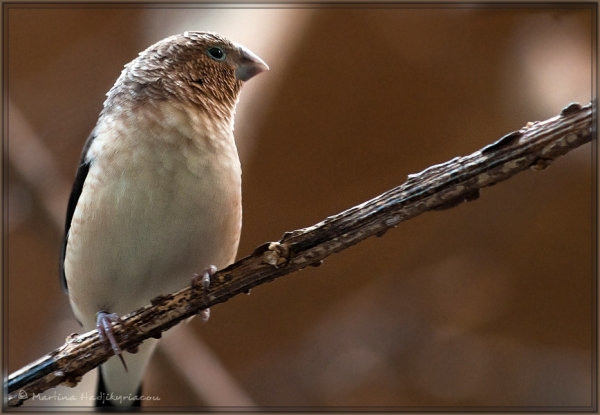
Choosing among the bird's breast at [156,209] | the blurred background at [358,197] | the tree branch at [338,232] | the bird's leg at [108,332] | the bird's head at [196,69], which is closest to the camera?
the tree branch at [338,232]

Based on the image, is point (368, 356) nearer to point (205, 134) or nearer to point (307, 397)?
point (307, 397)

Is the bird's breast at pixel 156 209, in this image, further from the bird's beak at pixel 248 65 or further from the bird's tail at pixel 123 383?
the bird's tail at pixel 123 383

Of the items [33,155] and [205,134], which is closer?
[205,134]

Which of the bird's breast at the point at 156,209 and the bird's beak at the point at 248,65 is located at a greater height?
the bird's beak at the point at 248,65

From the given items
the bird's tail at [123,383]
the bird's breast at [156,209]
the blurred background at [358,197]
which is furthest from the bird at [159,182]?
the bird's tail at [123,383]

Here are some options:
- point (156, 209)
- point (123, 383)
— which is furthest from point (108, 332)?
point (123, 383)

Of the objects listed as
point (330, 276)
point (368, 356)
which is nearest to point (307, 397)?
point (368, 356)
